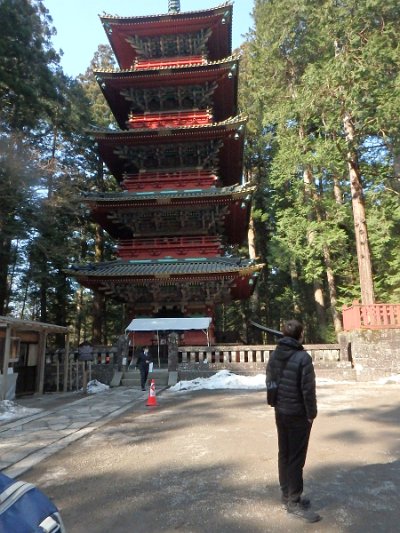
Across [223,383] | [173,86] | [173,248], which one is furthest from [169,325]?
[173,86]

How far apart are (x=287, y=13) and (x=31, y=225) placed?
51.2 feet

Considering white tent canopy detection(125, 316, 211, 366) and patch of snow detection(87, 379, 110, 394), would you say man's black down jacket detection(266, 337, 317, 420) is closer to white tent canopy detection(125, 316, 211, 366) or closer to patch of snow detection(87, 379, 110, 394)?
patch of snow detection(87, 379, 110, 394)

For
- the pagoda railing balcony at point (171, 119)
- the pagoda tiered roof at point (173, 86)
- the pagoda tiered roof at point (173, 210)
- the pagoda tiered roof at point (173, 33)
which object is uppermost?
the pagoda tiered roof at point (173, 33)

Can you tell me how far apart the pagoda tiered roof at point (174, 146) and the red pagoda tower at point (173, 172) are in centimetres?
5

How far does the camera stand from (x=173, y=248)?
1842cm

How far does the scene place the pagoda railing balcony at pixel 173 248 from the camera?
18.2m

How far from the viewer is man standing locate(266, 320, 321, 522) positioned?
3451 mm

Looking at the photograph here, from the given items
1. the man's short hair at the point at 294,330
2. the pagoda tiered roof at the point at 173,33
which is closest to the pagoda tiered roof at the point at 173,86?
the pagoda tiered roof at the point at 173,33

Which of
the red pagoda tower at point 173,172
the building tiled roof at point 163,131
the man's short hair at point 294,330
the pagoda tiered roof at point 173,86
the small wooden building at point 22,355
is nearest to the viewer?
the man's short hair at point 294,330

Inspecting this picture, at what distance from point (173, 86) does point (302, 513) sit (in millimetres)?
19866

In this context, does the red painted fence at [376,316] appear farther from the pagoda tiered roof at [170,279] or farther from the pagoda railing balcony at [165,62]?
the pagoda railing balcony at [165,62]

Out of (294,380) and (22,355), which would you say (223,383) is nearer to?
(22,355)

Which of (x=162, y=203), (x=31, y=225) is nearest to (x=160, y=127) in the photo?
(x=162, y=203)

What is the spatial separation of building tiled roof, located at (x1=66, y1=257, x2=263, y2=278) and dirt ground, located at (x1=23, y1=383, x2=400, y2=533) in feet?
28.3
